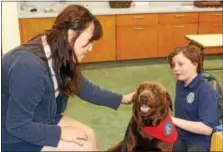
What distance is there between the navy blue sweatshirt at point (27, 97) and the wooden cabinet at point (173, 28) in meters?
3.17

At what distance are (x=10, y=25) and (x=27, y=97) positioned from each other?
2.51m

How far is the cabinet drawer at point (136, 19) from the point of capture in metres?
4.49

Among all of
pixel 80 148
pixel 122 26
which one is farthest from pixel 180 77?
pixel 122 26

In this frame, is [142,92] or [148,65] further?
[148,65]

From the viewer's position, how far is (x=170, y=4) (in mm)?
4973

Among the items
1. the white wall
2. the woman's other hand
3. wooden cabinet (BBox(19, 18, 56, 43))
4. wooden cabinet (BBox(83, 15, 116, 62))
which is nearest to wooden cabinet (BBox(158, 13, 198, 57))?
wooden cabinet (BBox(83, 15, 116, 62))

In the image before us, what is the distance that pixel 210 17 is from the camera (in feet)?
15.5

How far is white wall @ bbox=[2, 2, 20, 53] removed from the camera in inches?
145

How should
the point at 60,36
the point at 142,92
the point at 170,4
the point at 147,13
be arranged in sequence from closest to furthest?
1. the point at 60,36
2. the point at 142,92
3. the point at 147,13
4. the point at 170,4

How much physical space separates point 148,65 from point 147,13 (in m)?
0.66

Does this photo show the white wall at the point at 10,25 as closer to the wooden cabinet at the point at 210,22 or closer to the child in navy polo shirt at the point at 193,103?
the child in navy polo shirt at the point at 193,103

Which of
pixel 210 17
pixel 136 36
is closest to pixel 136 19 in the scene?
pixel 136 36

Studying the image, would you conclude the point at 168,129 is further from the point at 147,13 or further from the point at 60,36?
the point at 147,13

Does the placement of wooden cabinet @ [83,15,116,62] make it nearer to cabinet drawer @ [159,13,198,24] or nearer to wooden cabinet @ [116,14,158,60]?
wooden cabinet @ [116,14,158,60]
